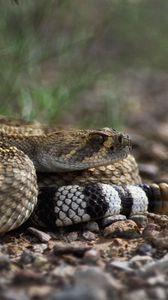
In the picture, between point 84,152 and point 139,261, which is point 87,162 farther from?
point 139,261

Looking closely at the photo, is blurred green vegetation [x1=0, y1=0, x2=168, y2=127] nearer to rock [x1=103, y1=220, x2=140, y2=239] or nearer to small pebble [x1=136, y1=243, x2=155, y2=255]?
rock [x1=103, y1=220, x2=140, y2=239]

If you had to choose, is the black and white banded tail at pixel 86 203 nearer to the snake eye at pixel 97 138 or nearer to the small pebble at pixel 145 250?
the snake eye at pixel 97 138

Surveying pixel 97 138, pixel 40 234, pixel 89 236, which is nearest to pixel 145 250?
pixel 89 236

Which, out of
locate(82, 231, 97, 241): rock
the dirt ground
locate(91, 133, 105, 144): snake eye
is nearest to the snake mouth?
locate(91, 133, 105, 144): snake eye

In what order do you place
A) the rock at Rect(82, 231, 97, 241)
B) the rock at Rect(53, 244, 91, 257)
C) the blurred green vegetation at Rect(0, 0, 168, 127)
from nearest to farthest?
the rock at Rect(53, 244, 91, 257), the rock at Rect(82, 231, 97, 241), the blurred green vegetation at Rect(0, 0, 168, 127)

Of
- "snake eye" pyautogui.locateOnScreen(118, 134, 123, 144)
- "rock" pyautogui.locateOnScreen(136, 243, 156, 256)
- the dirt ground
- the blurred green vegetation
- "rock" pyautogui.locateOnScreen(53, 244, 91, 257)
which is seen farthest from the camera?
the blurred green vegetation

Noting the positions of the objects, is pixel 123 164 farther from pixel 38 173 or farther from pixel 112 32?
pixel 112 32

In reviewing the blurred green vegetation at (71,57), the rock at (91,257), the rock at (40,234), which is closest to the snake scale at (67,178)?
the rock at (40,234)
